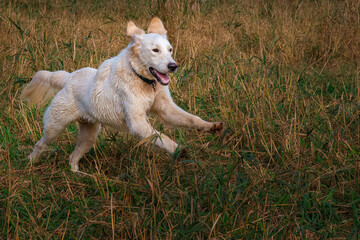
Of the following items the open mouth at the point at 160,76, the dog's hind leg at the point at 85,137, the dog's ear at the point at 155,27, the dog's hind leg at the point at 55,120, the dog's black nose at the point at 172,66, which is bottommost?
the dog's hind leg at the point at 85,137

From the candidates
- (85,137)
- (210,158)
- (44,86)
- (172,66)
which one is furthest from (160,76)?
(44,86)

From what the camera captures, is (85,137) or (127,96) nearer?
(127,96)

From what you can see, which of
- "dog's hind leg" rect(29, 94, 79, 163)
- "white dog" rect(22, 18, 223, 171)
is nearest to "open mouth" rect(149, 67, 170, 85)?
"white dog" rect(22, 18, 223, 171)

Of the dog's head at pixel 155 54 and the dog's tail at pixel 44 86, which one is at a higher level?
the dog's head at pixel 155 54

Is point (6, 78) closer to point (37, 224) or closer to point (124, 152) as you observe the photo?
point (124, 152)

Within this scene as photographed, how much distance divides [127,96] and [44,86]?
3.38ft

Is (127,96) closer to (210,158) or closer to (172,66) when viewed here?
(172,66)

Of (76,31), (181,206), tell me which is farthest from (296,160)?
(76,31)

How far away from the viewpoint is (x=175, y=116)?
344 cm

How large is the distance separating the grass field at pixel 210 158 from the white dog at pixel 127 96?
0.17 m

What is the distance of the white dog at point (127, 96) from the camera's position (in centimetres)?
334

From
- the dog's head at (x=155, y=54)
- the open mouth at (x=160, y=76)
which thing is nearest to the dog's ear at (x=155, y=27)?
the dog's head at (x=155, y=54)

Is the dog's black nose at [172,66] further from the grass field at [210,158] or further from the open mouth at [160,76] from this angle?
the grass field at [210,158]

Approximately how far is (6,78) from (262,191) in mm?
3566
